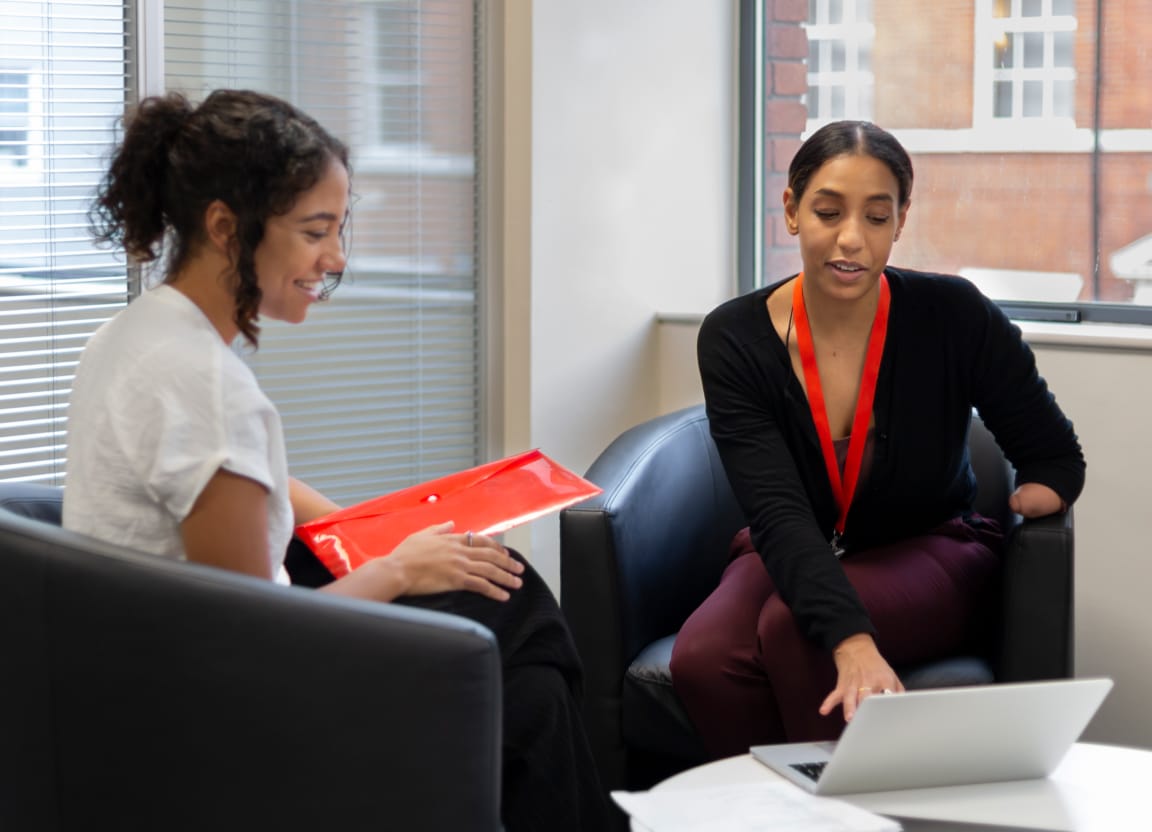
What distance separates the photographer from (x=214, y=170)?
1639 millimetres

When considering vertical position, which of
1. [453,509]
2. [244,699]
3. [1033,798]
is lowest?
[1033,798]

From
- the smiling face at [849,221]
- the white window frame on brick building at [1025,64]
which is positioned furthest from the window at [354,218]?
the smiling face at [849,221]

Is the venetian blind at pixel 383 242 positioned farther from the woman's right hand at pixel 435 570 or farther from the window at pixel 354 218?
the woman's right hand at pixel 435 570

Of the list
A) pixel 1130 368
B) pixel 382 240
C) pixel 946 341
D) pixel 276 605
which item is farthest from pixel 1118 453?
pixel 276 605

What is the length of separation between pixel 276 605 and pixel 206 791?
226 millimetres

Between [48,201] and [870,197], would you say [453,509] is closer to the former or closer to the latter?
[870,197]

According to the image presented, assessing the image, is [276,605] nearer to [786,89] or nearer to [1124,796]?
[1124,796]

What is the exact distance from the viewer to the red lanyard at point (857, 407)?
233 centimetres

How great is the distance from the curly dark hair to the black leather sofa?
358 mm

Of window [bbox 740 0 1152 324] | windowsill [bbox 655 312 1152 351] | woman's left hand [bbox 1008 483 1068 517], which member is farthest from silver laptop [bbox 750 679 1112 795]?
window [bbox 740 0 1152 324]

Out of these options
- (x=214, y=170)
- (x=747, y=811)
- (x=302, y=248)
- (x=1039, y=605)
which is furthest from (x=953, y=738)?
(x=214, y=170)

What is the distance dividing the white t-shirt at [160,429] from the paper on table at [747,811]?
0.53 metres

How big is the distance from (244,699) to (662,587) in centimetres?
113

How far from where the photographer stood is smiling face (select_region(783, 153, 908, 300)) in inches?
Result: 88.9
